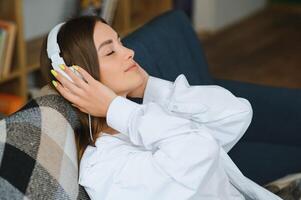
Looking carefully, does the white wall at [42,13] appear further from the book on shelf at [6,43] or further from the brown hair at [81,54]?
the brown hair at [81,54]

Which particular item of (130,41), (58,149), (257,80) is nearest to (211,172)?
(58,149)

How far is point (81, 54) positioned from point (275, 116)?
0.91m

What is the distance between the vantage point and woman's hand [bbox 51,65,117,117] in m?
1.29

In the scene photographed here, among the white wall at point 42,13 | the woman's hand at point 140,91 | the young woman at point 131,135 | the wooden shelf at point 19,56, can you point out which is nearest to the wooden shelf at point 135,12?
the wooden shelf at point 19,56

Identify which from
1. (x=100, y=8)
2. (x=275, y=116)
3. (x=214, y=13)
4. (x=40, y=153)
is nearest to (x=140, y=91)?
(x=40, y=153)

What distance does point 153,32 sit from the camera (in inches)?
77.8

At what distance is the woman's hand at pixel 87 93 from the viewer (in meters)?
1.29

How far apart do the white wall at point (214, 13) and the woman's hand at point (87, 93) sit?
379 cm

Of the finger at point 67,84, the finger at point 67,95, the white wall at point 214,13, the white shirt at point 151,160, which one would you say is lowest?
the white wall at point 214,13

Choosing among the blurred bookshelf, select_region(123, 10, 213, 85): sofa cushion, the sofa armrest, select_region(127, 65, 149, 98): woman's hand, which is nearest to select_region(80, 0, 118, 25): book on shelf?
the blurred bookshelf

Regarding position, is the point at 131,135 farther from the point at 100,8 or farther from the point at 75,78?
the point at 100,8

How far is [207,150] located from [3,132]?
17.7 inches

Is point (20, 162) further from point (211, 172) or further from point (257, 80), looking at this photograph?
point (257, 80)

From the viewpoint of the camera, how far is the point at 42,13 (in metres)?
3.28
